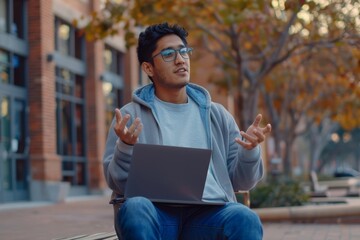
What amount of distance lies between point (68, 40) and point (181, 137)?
56.1ft

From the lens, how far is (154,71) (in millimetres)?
4211

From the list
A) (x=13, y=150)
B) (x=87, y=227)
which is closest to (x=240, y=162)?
(x=87, y=227)

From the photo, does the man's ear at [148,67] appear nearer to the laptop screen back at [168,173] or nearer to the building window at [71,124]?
the laptop screen back at [168,173]

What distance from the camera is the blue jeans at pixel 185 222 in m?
3.57

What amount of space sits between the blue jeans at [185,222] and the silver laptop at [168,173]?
11 cm

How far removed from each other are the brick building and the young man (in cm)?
1276

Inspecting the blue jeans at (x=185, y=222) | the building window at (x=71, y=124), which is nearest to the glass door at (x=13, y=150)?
the building window at (x=71, y=124)

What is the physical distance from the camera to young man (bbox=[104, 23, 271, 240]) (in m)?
3.81

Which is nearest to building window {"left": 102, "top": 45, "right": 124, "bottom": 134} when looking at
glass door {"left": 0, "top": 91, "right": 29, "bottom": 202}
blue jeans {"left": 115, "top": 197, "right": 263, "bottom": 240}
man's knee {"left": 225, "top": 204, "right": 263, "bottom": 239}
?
glass door {"left": 0, "top": 91, "right": 29, "bottom": 202}

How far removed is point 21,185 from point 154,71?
1377 cm

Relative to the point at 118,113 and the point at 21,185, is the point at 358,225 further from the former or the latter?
the point at 21,185

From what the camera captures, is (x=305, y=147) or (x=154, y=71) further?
(x=305, y=147)

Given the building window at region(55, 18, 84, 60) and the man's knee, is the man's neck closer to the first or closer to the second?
the man's knee

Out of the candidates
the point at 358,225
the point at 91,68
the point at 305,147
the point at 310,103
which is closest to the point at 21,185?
the point at 91,68
